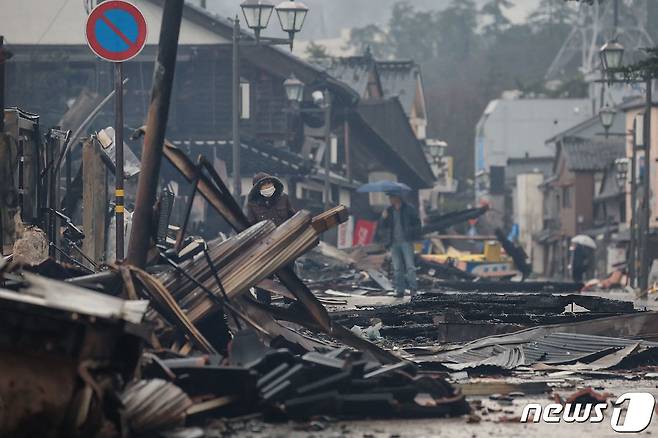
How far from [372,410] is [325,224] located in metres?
2.63

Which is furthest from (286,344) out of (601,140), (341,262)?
(601,140)

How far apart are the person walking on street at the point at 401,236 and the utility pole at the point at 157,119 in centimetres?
1418

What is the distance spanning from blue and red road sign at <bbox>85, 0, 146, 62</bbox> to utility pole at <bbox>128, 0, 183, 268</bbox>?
2962mm

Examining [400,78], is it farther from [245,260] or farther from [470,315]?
[245,260]

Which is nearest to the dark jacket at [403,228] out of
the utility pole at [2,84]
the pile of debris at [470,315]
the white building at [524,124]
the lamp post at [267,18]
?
the lamp post at [267,18]

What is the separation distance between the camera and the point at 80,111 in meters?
37.6

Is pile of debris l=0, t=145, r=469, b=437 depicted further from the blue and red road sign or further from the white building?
the white building

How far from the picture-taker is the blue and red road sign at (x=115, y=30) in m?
14.9

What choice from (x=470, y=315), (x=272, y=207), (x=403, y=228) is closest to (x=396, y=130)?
(x=403, y=228)

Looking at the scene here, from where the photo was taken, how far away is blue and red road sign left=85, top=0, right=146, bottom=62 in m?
14.9

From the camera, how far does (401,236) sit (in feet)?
85.5

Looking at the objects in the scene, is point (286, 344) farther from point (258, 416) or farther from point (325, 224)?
point (258, 416)

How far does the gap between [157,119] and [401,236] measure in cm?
1444

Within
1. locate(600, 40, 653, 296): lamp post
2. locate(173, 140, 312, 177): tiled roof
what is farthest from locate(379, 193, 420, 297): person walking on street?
locate(173, 140, 312, 177): tiled roof
